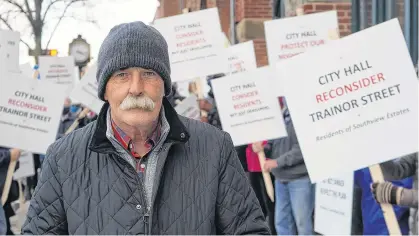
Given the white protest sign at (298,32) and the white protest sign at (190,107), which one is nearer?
the white protest sign at (298,32)

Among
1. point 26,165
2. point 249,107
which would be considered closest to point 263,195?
point 249,107

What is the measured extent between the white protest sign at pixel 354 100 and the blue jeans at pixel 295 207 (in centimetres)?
241

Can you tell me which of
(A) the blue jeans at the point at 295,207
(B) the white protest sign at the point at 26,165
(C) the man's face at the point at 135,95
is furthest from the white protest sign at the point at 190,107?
(C) the man's face at the point at 135,95

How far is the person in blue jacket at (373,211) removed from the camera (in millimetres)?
4316

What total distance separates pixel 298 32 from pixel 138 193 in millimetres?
4212

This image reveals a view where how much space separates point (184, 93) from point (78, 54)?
39.9 feet

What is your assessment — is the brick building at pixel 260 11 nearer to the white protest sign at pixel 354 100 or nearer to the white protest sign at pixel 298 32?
the white protest sign at pixel 298 32

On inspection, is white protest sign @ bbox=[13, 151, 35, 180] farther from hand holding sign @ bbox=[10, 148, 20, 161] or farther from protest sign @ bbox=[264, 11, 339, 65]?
protest sign @ bbox=[264, 11, 339, 65]

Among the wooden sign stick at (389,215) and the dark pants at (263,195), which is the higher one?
the wooden sign stick at (389,215)

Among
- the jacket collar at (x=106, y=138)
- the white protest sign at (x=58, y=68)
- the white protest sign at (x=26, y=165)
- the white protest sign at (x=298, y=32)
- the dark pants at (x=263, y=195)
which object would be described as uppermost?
the white protest sign at (x=298, y=32)

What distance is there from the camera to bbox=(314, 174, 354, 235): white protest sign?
522 centimetres

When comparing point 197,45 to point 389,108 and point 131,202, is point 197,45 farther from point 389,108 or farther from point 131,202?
point 131,202

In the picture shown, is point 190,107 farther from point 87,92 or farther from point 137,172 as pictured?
point 137,172

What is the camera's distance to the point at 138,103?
2215 millimetres
